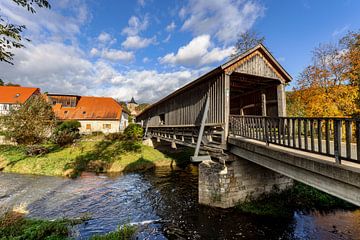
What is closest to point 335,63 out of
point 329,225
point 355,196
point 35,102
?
point 329,225

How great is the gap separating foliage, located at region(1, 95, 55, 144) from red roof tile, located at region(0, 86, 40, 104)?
20.2m

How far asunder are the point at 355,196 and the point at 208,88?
6905 mm

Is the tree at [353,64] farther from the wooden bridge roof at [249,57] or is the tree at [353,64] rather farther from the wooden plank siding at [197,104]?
the wooden plank siding at [197,104]

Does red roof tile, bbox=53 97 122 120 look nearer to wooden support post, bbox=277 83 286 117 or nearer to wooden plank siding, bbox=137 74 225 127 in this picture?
wooden plank siding, bbox=137 74 225 127

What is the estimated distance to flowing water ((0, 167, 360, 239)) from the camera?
6.17 m

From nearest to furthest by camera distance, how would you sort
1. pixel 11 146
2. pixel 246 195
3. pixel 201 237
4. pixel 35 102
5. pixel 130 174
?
pixel 201 237 < pixel 246 195 < pixel 130 174 < pixel 35 102 < pixel 11 146

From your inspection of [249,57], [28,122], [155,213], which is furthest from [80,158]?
Answer: [249,57]

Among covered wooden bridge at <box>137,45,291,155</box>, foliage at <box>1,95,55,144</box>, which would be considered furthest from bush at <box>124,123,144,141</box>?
covered wooden bridge at <box>137,45,291,155</box>

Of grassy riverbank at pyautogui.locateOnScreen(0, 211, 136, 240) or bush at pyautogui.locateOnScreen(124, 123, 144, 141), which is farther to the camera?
bush at pyautogui.locateOnScreen(124, 123, 144, 141)

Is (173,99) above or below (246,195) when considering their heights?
above

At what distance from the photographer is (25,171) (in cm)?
1477

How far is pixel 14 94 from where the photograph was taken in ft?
108

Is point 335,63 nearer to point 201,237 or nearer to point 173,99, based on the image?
point 173,99

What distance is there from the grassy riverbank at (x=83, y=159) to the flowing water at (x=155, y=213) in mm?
2975
